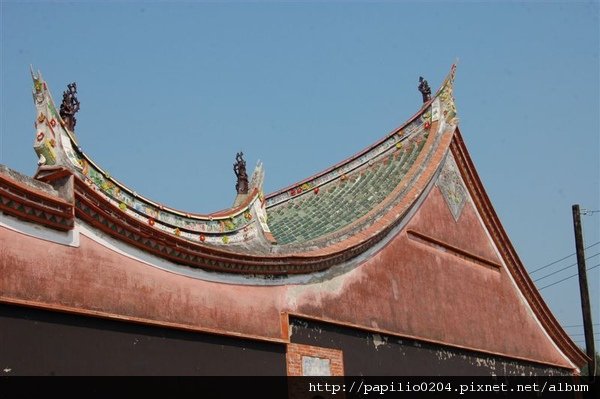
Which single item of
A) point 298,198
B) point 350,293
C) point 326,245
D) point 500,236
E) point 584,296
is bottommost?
point 350,293

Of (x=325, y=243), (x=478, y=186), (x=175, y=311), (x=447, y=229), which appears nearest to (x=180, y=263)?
(x=175, y=311)

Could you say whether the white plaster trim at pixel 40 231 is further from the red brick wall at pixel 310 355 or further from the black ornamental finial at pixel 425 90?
the black ornamental finial at pixel 425 90

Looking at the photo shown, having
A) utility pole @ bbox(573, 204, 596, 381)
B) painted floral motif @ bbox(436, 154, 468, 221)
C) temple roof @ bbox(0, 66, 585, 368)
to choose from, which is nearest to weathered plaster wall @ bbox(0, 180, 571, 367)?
temple roof @ bbox(0, 66, 585, 368)

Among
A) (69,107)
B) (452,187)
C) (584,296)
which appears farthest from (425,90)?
(69,107)

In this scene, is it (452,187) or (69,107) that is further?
(452,187)

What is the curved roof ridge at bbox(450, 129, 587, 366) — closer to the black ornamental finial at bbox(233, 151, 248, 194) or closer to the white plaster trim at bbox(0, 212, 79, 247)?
the black ornamental finial at bbox(233, 151, 248, 194)

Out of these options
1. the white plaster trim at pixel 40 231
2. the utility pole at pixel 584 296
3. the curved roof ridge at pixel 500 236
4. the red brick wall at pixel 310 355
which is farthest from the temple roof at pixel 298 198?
the utility pole at pixel 584 296

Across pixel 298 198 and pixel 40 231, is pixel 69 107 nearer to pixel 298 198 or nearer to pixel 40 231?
pixel 40 231

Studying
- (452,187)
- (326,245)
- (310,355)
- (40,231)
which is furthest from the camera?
(452,187)

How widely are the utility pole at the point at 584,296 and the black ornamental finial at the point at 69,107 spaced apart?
10581mm

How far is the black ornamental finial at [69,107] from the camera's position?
21.5 ft

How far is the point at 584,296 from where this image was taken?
14.5 m

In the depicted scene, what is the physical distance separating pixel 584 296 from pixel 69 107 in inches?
429

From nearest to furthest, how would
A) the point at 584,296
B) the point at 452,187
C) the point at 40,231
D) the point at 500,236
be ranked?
the point at 40,231
the point at 452,187
the point at 500,236
the point at 584,296
